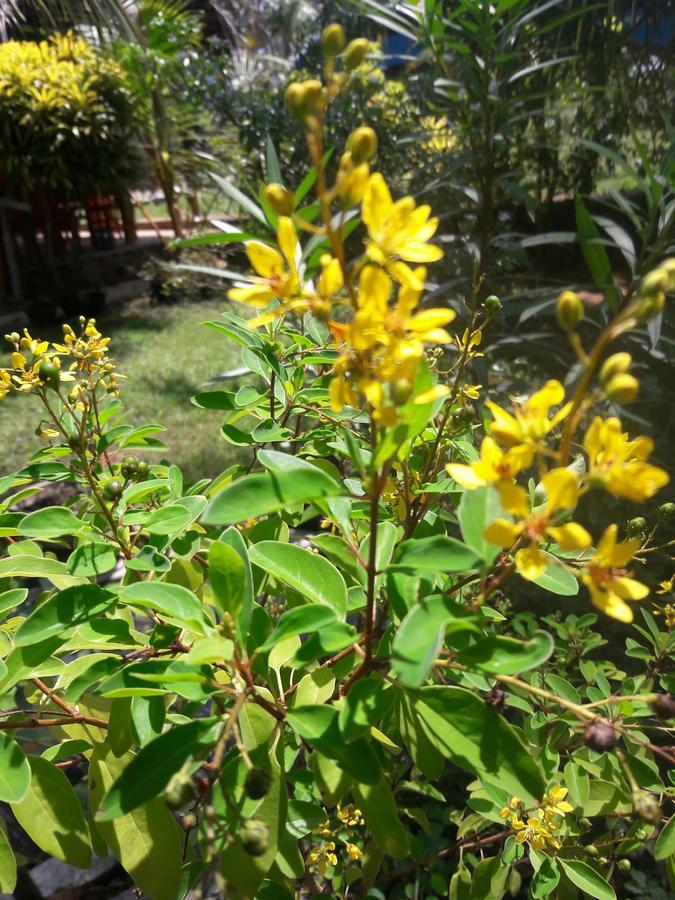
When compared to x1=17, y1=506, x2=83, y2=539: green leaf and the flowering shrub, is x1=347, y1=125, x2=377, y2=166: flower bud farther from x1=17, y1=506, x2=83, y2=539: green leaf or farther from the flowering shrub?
x1=17, y1=506, x2=83, y2=539: green leaf

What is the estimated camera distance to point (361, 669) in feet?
2.31

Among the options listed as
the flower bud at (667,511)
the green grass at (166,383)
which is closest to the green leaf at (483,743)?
the flower bud at (667,511)

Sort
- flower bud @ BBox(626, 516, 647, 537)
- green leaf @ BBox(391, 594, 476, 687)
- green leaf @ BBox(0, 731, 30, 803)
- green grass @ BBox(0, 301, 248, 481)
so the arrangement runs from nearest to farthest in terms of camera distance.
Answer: green leaf @ BBox(391, 594, 476, 687) < green leaf @ BBox(0, 731, 30, 803) < flower bud @ BBox(626, 516, 647, 537) < green grass @ BBox(0, 301, 248, 481)

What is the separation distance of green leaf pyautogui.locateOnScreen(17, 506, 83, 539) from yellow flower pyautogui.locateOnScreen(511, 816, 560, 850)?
2.99 feet

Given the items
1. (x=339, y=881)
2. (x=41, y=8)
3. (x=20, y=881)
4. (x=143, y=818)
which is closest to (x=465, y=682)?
(x=143, y=818)

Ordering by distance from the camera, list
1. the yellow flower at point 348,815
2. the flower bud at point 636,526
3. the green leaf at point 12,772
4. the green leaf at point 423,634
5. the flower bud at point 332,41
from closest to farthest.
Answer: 1. the green leaf at point 423,634
2. the flower bud at point 332,41
3. the green leaf at point 12,772
4. the flower bud at point 636,526
5. the yellow flower at point 348,815

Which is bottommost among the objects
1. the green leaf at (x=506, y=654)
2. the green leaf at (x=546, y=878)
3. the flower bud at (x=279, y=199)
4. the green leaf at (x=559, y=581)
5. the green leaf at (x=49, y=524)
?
the green leaf at (x=546, y=878)

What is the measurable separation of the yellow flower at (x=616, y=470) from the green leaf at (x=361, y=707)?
0.30 m

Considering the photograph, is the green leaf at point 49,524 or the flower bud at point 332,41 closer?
the flower bud at point 332,41

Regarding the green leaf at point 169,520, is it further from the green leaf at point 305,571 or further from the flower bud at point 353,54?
the flower bud at point 353,54

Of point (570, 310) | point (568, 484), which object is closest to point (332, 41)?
point (570, 310)

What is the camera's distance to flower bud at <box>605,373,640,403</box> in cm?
52

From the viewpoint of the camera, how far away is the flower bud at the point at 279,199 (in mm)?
554

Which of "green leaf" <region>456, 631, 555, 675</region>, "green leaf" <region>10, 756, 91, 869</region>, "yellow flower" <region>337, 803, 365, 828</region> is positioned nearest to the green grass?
"yellow flower" <region>337, 803, 365, 828</region>
